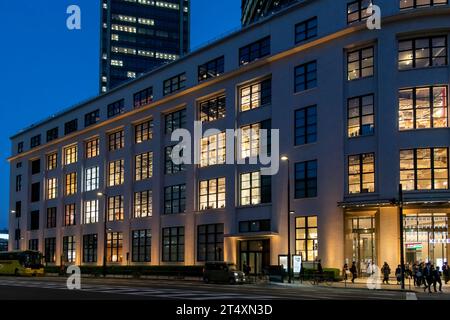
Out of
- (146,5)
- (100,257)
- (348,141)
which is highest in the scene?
(146,5)

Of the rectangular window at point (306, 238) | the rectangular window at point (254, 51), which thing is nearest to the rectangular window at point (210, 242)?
the rectangular window at point (306, 238)

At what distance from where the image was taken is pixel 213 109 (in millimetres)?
71875

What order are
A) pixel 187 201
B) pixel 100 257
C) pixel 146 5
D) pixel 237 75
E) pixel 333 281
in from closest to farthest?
pixel 333 281 < pixel 237 75 < pixel 187 201 < pixel 100 257 < pixel 146 5

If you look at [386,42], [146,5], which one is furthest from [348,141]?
[146,5]

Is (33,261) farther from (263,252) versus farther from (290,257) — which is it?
(290,257)

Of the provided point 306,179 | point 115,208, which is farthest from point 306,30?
point 115,208

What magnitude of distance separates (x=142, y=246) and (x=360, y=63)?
37.3 m

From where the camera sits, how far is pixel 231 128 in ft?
222

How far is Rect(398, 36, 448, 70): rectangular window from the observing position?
52469mm

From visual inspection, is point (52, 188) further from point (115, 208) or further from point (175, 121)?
point (175, 121)

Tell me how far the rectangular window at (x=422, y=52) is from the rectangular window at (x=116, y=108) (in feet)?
142

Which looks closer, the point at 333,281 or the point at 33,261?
the point at 333,281
